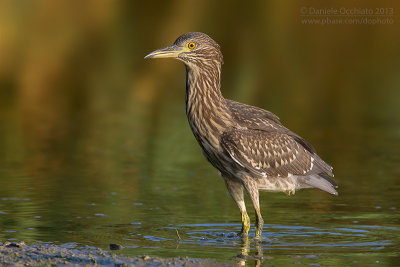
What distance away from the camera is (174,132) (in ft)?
59.3

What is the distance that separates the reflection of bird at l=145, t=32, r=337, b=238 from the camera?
1051 centimetres

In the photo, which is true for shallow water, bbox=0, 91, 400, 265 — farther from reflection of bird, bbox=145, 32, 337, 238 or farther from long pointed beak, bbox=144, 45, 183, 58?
long pointed beak, bbox=144, 45, 183, 58

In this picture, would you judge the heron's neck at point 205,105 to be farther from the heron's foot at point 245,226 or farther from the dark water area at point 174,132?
Result: the dark water area at point 174,132

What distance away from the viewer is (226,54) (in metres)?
28.7

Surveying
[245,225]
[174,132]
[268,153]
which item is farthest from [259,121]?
[174,132]

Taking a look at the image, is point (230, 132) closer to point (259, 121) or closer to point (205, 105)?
point (205, 105)

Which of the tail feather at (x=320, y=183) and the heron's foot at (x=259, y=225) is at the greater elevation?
the tail feather at (x=320, y=183)

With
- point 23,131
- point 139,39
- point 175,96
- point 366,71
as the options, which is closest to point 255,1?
point 139,39

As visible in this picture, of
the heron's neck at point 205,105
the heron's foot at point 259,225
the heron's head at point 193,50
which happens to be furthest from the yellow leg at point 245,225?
the heron's head at point 193,50

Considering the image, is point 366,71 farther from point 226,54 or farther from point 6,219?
point 6,219

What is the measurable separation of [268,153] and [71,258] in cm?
326

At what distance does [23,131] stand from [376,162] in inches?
277

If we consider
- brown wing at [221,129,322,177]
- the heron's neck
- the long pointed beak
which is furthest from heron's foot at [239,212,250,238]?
the long pointed beak

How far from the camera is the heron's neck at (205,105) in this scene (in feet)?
34.6
